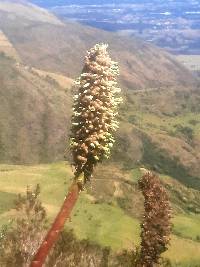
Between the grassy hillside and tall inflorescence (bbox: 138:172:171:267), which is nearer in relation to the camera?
tall inflorescence (bbox: 138:172:171:267)

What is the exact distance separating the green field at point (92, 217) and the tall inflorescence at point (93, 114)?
2300 inches

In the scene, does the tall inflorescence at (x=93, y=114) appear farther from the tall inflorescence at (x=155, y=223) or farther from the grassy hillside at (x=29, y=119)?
the grassy hillside at (x=29, y=119)

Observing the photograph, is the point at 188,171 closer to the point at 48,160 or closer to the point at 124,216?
the point at 48,160

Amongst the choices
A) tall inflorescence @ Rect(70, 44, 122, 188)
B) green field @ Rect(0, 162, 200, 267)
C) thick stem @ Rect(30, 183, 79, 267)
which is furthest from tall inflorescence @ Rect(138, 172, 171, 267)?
green field @ Rect(0, 162, 200, 267)

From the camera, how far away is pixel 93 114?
39.4 feet

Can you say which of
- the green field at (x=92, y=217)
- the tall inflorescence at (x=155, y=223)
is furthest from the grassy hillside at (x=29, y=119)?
the tall inflorescence at (x=155, y=223)

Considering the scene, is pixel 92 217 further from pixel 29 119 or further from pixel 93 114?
pixel 29 119

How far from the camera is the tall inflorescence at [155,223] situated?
44.5 ft

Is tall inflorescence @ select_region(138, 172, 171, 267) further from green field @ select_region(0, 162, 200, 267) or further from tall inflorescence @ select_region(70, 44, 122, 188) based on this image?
green field @ select_region(0, 162, 200, 267)

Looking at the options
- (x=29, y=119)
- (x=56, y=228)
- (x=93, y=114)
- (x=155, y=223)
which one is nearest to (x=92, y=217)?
(x=155, y=223)

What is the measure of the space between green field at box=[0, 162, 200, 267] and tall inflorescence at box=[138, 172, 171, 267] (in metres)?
56.8

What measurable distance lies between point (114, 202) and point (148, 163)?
231ft

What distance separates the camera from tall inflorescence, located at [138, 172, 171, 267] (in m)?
13.6

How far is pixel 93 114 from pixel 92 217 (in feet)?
252
